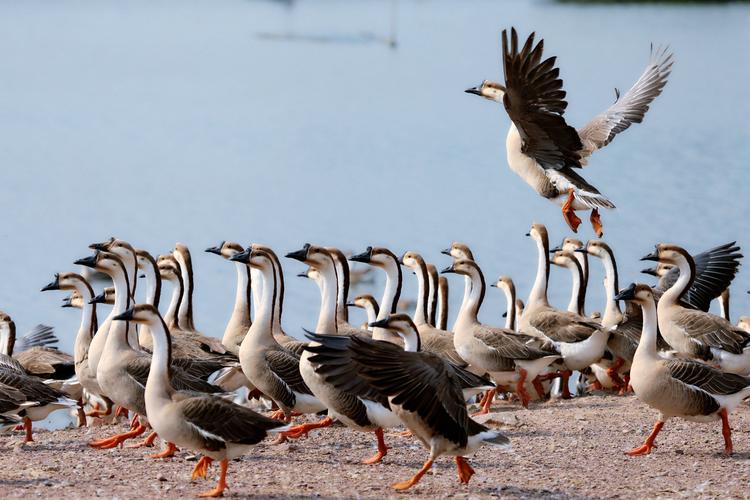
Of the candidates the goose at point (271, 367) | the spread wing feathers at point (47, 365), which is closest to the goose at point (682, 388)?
the goose at point (271, 367)

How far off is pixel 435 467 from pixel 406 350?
1112mm

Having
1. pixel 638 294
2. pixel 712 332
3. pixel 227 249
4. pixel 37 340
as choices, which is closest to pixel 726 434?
pixel 638 294

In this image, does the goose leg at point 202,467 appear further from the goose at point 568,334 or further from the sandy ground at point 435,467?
the goose at point 568,334

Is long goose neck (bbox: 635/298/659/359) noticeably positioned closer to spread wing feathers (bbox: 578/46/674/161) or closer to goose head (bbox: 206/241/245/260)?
spread wing feathers (bbox: 578/46/674/161)

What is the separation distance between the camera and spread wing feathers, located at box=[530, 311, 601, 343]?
1236 centimetres

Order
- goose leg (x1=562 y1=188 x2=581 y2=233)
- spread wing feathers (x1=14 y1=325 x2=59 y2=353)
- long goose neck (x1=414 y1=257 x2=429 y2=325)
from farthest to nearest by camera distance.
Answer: spread wing feathers (x1=14 y1=325 x2=59 y2=353) < long goose neck (x1=414 y1=257 x2=429 y2=325) < goose leg (x1=562 y1=188 x2=581 y2=233)

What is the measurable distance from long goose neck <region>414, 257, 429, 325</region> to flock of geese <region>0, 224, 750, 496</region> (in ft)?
0.08

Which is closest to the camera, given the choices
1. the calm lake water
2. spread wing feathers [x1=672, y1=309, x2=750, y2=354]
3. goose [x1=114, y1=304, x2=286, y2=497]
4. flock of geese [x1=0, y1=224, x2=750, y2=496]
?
goose [x1=114, y1=304, x2=286, y2=497]

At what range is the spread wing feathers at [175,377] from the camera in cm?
975

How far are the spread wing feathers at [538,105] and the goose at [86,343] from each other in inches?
166

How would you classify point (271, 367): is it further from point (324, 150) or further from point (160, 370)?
point (324, 150)

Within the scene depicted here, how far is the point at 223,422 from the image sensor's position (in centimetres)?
838

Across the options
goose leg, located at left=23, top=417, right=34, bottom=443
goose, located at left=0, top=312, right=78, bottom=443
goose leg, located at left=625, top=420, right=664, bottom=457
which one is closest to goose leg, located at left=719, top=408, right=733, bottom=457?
goose leg, located at left=625, top=420, right=664, bottom=457

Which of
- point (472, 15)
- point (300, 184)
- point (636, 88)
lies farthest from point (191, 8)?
point (636, 88)
